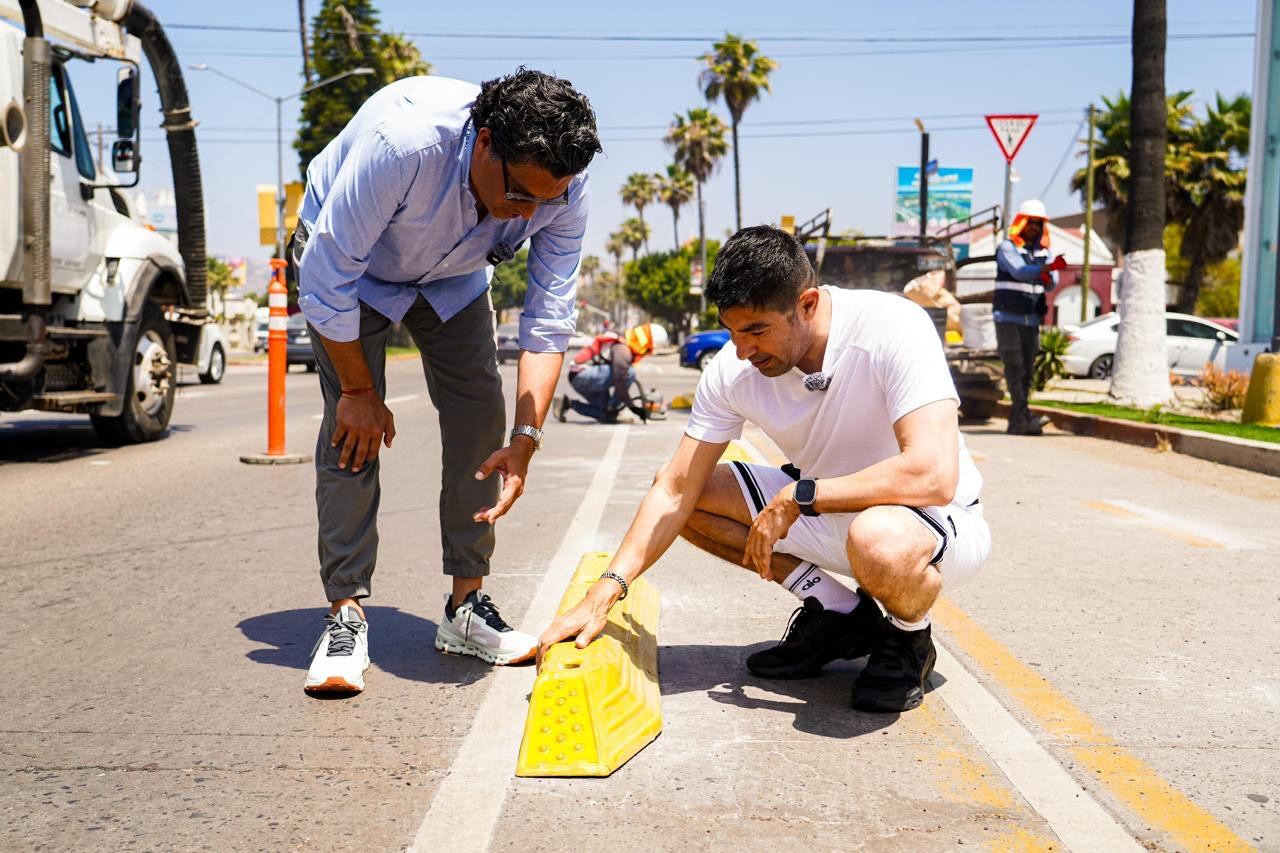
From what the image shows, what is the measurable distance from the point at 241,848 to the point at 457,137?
1856 mm

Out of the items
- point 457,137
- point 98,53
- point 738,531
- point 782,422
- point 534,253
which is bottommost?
point 738,531

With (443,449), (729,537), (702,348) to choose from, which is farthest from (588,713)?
(702,348)

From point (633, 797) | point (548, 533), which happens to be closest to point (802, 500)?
point (633, 797)

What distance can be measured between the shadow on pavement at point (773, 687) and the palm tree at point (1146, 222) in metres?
11.6

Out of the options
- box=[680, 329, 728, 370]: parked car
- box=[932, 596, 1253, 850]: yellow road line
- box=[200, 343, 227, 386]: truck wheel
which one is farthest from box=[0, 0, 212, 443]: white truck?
box=[680, 329, 728, 370]: parked car

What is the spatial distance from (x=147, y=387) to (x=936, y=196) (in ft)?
146

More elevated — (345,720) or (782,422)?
(782,422)

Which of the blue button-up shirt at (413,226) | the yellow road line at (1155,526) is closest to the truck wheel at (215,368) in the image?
the yellow road line at (1155,526)

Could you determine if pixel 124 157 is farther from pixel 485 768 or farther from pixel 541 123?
pixel 485 768

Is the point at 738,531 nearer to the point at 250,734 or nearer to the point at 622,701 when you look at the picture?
the point at 622,701

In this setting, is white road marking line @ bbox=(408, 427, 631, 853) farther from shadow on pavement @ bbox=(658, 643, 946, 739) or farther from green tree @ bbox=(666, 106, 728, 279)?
green tree @ bbox=(666, 106, 728, 279)

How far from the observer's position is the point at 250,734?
11.2 feet

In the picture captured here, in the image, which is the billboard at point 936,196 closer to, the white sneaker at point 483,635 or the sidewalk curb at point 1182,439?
the sidewalk curb at point 1182,439

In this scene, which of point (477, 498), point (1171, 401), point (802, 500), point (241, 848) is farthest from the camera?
point (1171, 401)
